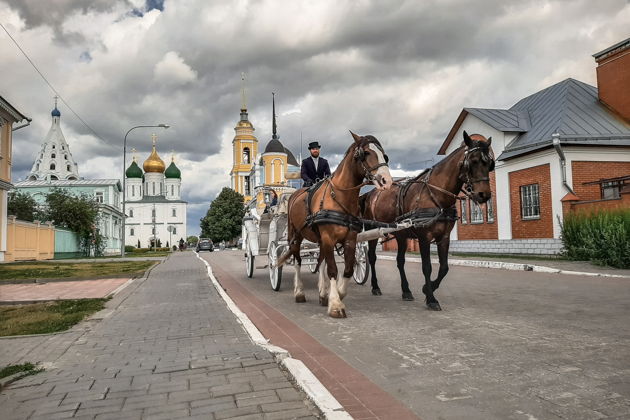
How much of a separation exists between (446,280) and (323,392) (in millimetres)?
8949

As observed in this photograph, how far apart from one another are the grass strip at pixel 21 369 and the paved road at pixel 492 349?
272cm

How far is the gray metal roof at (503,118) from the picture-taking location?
22.4 metres

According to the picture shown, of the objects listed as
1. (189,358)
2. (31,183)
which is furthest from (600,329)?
(31,183)

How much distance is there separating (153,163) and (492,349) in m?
110

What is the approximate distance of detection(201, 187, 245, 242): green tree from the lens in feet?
245

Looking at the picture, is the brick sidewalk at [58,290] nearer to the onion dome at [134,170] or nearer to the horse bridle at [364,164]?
the horse bridle at [364,164]

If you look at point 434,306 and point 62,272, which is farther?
point 62,272

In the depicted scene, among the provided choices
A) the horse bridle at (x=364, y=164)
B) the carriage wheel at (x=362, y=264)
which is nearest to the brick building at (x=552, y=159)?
the carriage wheel at (x=362, y=264)

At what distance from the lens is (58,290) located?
11.9 metres

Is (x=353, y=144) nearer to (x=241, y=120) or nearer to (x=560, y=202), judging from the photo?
(x=560, y=202)

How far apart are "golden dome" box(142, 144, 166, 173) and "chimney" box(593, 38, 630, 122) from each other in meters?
97.4

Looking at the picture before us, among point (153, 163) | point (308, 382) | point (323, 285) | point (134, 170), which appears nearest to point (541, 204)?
point (323, 285)

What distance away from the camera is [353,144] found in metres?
6.93

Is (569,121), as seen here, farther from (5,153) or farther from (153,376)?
(5,153)
